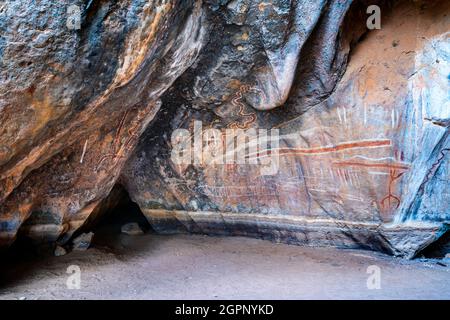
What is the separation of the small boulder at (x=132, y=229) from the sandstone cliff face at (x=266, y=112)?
1.23 meters

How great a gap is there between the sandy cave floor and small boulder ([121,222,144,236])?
0.71 m

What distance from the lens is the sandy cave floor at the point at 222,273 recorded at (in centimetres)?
337

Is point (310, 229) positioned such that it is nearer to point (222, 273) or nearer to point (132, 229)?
point (222, 273)

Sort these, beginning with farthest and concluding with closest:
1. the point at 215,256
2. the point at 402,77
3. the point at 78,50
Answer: the point at 215,256
the point at 402,77
the point at 78,50

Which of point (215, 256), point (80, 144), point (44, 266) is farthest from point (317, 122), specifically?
point (44, 266)

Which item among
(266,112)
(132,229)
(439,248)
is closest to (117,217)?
(132,229)

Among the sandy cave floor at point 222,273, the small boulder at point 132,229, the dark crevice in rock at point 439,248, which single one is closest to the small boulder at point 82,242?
the sandy cave floor at point 222,273

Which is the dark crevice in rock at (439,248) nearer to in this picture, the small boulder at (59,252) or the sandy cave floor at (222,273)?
the sandy cave floor at (222,273)

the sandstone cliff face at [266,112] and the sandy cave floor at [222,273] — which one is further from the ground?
the sandstone cliff face at [266,112]

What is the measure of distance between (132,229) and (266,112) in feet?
9.43

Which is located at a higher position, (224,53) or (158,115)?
(224,53)

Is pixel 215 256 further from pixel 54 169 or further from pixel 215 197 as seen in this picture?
pixel 54 169
